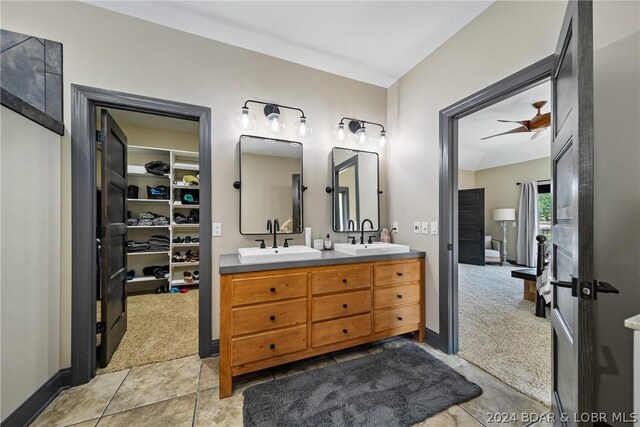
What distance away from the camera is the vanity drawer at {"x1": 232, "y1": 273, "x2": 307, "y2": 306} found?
65.1 inches

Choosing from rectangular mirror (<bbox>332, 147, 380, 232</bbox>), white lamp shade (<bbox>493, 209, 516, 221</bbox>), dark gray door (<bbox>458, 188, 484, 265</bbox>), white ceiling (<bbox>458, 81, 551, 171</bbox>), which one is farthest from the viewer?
white lamp shade (<bbox>493, 209, 516, 221</bbox>)

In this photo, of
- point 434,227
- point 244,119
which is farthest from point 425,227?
point 244,119

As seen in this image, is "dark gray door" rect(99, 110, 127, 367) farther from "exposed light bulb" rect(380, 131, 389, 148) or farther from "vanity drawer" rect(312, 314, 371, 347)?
"exposed light bulb" rect(380, 131, 389, 148)

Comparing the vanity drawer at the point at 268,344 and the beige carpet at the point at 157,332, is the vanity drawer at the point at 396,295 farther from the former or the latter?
the beige carpet at the point at 157,332

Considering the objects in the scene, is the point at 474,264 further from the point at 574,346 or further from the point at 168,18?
the point at 168,18

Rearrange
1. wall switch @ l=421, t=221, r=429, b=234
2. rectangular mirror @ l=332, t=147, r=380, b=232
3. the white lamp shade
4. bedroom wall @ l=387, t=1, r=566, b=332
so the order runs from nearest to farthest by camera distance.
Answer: bedroom wall @ l=387, t=1, r=566, b=332, wall switch @ l=421, t=221, r=429, b=234, rectangular mirror @ l=332, t=147, r=380, b=232, the white lamp shade

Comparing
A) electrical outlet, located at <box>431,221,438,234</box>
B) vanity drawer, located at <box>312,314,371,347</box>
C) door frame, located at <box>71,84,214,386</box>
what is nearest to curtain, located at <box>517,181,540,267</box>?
electrical outlet, located at <box>431,221,438,234</box>

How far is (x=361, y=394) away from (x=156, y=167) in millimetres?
4136

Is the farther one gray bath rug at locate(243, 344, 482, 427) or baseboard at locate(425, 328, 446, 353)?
baseboard at locate(425, 328, 446, 353)

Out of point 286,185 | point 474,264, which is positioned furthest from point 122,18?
point 474,264

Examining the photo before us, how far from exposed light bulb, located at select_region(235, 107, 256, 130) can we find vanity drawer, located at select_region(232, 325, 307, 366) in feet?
5.82

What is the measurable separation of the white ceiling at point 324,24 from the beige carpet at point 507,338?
9.33 feet

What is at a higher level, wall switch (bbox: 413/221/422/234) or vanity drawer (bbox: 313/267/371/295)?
wall switch (bbox: 413/221/422/234)

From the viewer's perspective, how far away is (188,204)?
3986mm
